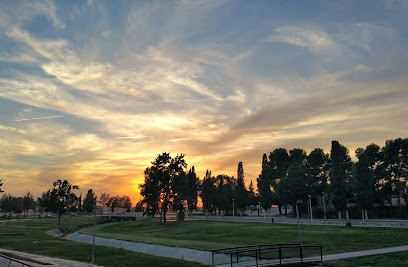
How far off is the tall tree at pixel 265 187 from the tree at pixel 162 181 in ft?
144

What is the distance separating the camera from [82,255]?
45031 millimetres

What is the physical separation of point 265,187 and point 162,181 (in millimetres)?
52421

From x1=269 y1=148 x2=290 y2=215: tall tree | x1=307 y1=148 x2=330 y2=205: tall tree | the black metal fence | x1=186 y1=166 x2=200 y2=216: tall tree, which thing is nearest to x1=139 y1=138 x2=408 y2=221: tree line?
x1=307 y1=148 x2=330 y2=205: tall tree

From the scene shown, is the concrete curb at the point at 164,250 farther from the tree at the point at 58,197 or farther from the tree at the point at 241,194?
the tree at the point at 241,194

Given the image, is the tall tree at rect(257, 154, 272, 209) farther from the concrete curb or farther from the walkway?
the walkway

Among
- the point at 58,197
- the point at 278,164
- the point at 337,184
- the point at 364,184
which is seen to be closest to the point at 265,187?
the point at 278,164

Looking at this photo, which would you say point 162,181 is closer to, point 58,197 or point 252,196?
point 58,197

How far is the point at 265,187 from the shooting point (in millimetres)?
143500

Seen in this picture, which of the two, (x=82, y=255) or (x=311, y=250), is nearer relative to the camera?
(x=311, y=250)

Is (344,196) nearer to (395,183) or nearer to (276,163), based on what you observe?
(395,183)

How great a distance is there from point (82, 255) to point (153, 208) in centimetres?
6139

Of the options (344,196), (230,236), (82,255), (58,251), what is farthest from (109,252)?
(344,196)

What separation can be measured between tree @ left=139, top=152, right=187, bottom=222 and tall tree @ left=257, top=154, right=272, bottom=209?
44026 mm

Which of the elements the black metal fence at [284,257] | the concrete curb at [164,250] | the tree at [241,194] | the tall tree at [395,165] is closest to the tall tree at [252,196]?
the tree at [241,194]
